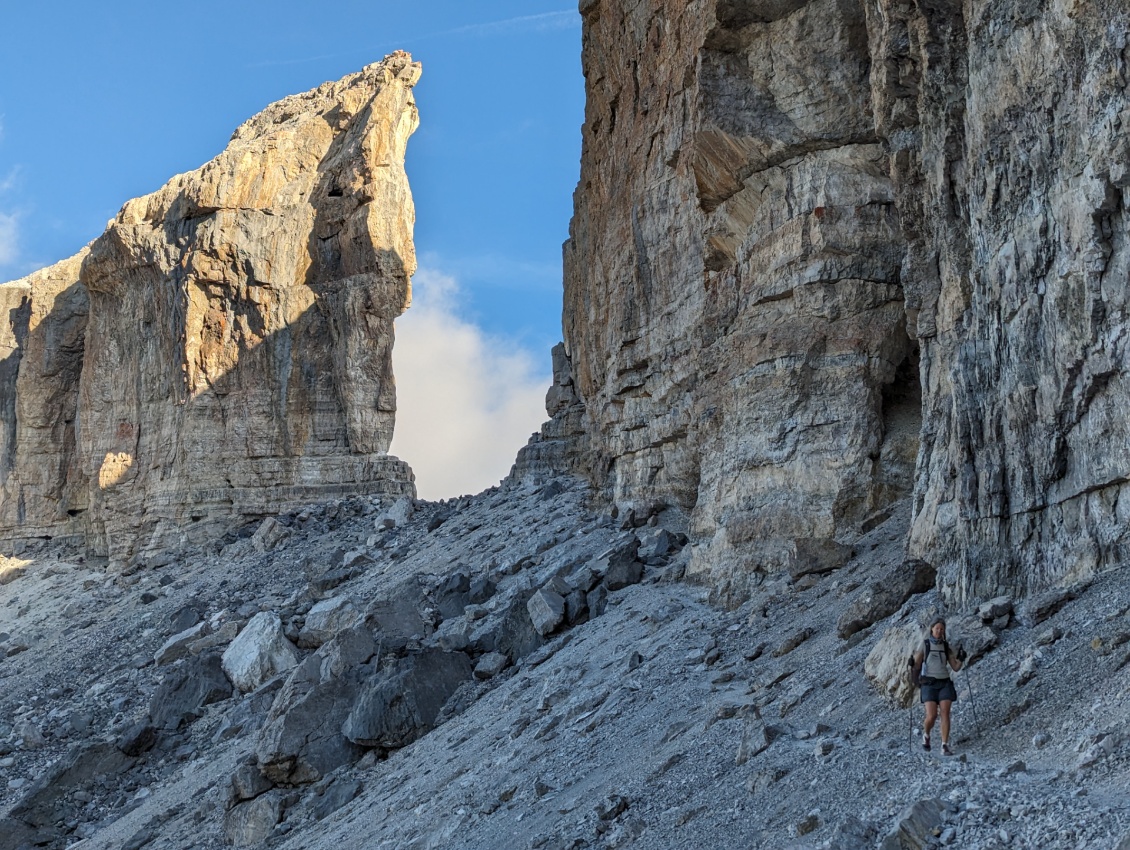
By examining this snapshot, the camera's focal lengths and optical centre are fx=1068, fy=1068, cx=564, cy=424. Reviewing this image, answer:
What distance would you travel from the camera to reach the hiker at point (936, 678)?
7.05 m

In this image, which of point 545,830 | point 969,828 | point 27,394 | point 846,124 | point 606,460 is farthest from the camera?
point 27,394

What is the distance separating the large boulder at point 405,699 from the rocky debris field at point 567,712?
0.03 metres

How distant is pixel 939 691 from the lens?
281 inches

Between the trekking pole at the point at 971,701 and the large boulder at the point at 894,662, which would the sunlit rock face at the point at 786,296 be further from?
the trekking pole at the point at 971,701

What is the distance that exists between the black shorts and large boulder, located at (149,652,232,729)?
44.3 ft

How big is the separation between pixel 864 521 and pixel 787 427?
75.3 inches

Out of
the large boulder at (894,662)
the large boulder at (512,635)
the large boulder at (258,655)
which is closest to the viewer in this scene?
the large boulder at (894,662)

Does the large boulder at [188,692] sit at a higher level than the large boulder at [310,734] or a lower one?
higher

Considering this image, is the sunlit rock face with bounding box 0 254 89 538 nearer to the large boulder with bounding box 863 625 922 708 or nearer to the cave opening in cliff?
the cave opening in cliff

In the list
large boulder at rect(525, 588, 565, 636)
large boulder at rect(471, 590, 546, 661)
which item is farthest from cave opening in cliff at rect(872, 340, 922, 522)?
large boulder at rect(471, 590, 546, 661)

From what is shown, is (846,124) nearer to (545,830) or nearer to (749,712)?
(749,712)

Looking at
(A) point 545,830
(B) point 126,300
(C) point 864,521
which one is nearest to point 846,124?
(C) point 864,521

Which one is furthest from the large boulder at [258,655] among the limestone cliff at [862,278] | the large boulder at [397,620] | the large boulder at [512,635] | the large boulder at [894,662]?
the large boulder at [894,662]

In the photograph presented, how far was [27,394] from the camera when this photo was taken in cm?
4438
